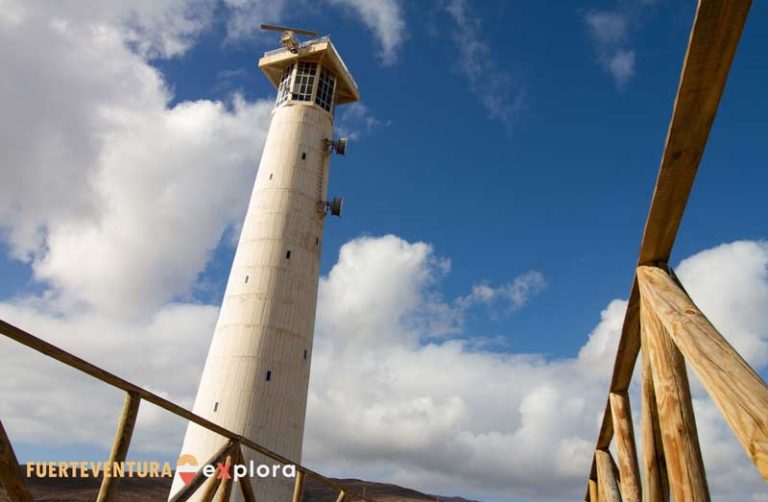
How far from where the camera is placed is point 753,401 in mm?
3102

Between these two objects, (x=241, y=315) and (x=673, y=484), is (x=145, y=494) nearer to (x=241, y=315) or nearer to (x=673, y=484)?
(x=241, y=315)

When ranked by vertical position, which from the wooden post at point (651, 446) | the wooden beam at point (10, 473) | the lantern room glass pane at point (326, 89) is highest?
the lantern room glass pane at point (326, 89)

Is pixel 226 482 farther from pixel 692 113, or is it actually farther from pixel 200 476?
pixel 692 113

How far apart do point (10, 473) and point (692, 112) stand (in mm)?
6149

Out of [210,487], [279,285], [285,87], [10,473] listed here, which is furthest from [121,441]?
[285,87]

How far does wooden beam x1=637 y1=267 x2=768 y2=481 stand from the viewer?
10.0ft

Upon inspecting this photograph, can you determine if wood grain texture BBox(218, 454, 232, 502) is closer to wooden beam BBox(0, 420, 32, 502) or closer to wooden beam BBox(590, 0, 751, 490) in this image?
wooden beam BBox(0, 420, 32, 502)

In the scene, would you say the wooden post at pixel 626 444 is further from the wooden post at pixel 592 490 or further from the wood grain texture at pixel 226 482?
the wood grain texture at pixel 226 482

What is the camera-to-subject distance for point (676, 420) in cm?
427

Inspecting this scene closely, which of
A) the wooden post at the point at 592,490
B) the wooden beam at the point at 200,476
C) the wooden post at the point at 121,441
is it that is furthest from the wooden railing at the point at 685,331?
the wooden beam at the point at 200,476

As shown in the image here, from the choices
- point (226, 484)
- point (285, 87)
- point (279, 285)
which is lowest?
point (226, 484)

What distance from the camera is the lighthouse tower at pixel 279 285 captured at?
2559 centimetres

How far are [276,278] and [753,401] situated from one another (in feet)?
88.0

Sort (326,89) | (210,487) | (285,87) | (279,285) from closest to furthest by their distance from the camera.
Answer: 1. (210,487)
2. (279,285)
3. (285,87)
4. (326,89)
